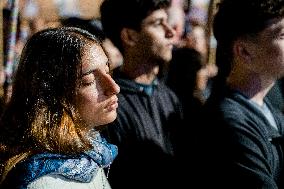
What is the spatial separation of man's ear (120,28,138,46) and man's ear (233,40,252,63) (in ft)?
2.59

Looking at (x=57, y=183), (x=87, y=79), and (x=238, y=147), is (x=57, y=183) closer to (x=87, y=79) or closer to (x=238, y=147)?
(x=87, y=79)

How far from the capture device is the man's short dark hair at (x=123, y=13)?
285 cm

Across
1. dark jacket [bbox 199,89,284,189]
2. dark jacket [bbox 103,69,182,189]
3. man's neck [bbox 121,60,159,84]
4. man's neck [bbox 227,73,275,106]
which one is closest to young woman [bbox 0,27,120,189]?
dark jacket [bbox 199,89,284,189]

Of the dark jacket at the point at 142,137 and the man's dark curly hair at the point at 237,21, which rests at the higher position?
the man's dark curly hair at the point at 237,21

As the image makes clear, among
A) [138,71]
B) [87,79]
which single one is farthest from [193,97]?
[87,79]

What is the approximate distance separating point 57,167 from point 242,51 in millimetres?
828

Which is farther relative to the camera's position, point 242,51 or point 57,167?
point 242,51

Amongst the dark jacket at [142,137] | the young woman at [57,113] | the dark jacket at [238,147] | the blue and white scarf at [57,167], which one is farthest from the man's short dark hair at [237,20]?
the blue and white scarf at [57,167]

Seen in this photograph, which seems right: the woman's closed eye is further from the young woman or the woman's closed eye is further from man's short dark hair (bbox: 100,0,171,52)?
man's short dark hair (bbox: 100,0,171,52)

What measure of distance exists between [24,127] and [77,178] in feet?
0.62

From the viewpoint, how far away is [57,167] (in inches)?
61.2

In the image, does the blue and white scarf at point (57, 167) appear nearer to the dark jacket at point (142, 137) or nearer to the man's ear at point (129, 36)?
the dark jacket at point (142, 137)

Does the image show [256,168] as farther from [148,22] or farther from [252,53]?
[148,22]

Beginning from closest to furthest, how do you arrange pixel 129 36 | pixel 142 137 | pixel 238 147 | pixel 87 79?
pixel 87 79 < pixel 238 147 < pixel 142 137 < pixel 129 36
